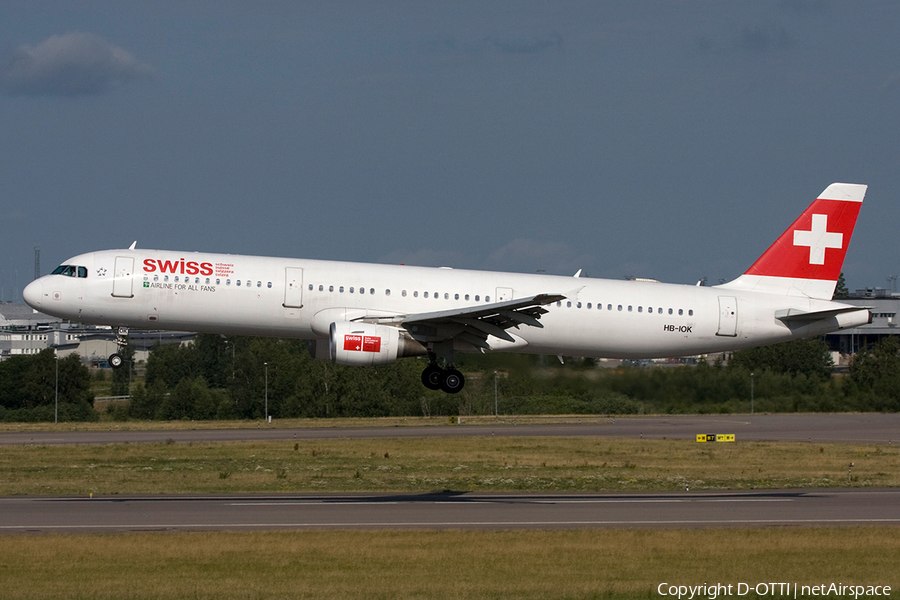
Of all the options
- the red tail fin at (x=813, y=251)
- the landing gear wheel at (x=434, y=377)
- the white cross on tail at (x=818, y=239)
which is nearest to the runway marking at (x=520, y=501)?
the landing gear wheel at (x=434, y=377)

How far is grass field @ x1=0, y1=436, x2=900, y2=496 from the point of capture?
32562 mm

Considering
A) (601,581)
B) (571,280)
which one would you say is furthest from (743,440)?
(601,581)

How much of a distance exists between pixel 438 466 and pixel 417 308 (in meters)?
7.62

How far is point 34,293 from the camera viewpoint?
1276 inches

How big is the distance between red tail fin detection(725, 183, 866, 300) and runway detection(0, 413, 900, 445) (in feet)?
48.8

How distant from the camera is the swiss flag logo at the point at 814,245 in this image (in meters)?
36.9

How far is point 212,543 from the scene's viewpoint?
787 inches

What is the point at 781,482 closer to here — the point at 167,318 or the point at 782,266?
the point at 782,266

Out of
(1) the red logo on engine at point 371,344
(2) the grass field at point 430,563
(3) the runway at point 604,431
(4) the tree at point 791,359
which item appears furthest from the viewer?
(4) the tree at point 791,359

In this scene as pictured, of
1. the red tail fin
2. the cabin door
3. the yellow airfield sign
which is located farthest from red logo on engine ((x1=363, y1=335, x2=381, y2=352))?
the yellow airfield sign

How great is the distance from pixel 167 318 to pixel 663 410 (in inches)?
872

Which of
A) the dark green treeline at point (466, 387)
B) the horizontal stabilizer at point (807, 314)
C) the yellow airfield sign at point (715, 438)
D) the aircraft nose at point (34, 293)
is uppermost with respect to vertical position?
the aircraft nose at point (34, 293)

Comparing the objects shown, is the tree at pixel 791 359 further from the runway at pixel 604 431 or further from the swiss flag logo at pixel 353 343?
the swiss flag logo at pixel 353 343

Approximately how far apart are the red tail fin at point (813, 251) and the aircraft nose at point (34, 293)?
2237 centimetres
